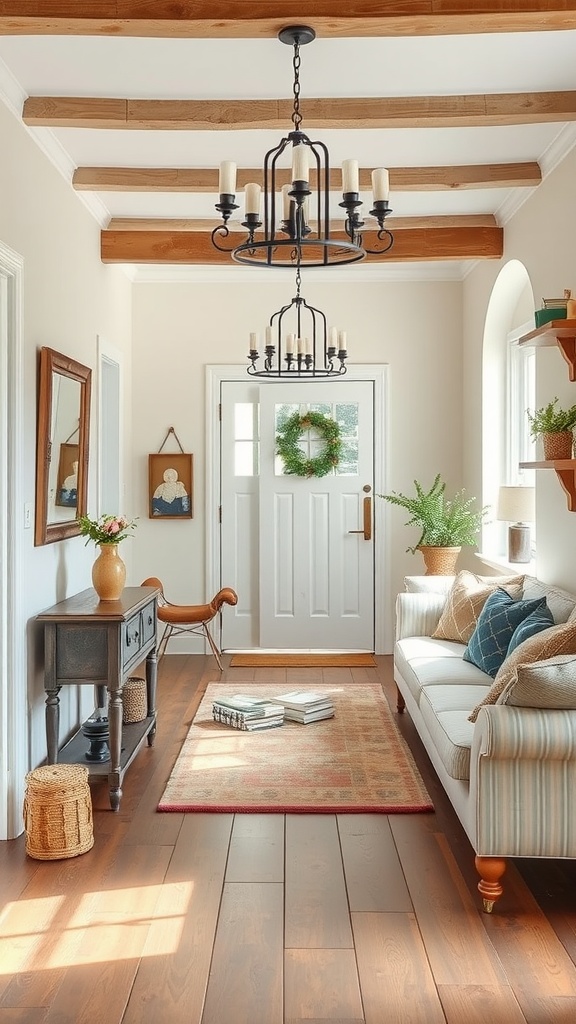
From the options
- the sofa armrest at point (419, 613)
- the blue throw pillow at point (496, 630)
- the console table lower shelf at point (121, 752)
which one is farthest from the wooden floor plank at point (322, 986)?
the sofa armrest at point (419, 613)

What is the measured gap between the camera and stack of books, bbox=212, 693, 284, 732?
189 inches

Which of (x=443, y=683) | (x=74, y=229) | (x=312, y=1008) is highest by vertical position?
(x=74, y=229)

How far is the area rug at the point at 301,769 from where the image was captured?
3.77 meters

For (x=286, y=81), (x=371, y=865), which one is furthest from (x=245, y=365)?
(x=371, y=865)

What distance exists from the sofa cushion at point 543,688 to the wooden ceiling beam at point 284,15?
6.37 feet

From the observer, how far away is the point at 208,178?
4.71 meters

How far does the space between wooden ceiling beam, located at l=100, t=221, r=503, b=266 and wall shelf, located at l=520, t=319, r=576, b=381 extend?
1.76 m

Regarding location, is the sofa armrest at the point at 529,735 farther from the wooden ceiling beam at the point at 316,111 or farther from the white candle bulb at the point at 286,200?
the wooden ceiling beam at the point at 316,111

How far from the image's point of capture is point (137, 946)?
2639 millimetres

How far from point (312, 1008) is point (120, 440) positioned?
4658 mm

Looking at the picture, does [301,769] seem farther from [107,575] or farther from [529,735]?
[529,735]

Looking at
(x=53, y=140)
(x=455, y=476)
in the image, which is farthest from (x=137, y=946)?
(x=455, y=476)

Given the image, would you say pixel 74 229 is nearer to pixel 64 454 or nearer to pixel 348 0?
pixel 64 454

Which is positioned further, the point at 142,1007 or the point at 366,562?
the point at 366,562
